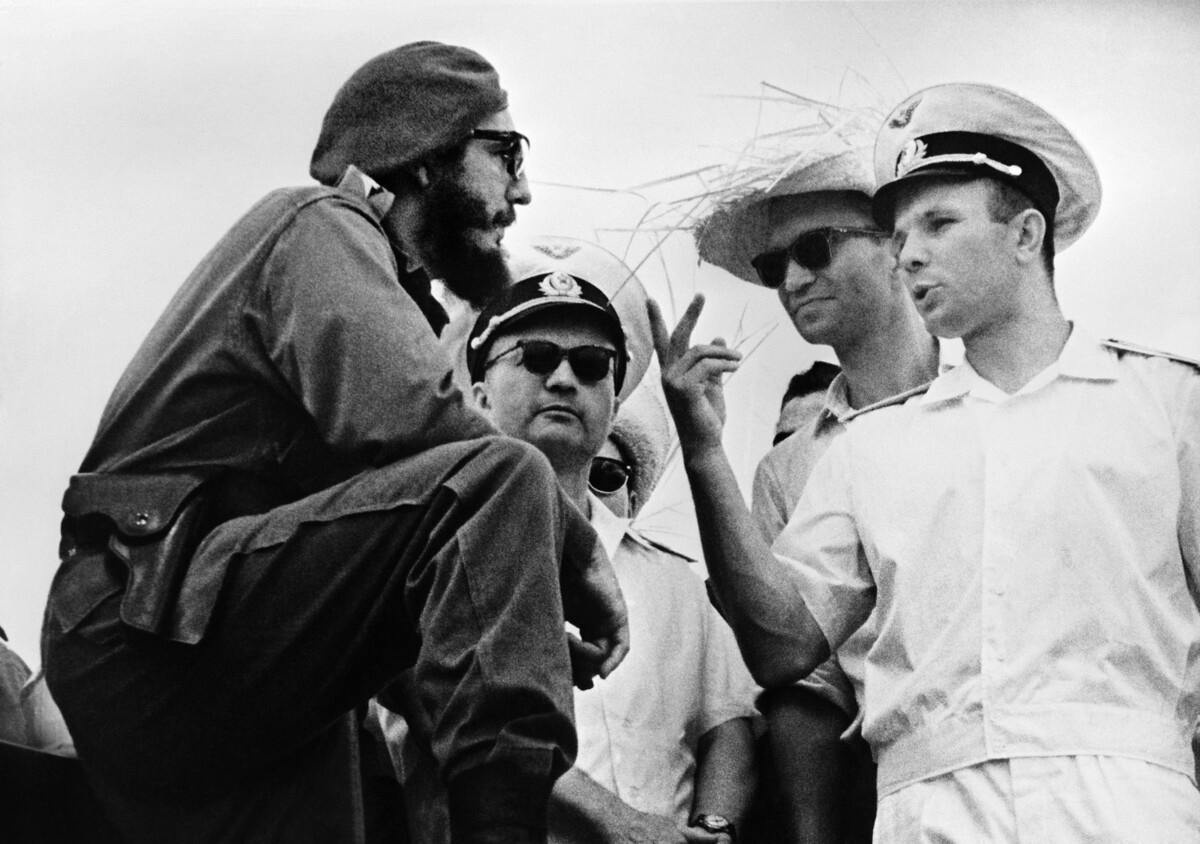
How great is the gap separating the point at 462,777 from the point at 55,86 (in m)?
2.05

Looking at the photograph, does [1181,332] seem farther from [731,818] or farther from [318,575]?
[318,575]

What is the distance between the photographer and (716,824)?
3217mm

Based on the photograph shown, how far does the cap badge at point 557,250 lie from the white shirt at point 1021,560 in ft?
2.04

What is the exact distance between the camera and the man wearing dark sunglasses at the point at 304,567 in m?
2.35

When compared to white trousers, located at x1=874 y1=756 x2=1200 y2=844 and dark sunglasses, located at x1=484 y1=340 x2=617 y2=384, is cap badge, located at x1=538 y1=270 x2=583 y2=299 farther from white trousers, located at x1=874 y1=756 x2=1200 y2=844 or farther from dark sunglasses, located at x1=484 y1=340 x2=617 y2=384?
white trousers, located at x1=874 y1=756 x2=1200 y2=844

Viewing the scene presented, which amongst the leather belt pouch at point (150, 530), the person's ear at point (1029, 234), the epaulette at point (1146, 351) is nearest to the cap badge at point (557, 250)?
the person's ear at point (1029, 234)

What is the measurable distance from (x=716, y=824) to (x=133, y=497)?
1176 mm

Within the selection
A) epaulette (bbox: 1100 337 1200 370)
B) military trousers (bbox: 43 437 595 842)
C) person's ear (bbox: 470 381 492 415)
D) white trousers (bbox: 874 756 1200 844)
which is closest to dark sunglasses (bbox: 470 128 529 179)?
person's ear (bbox: 470 381 492 415)

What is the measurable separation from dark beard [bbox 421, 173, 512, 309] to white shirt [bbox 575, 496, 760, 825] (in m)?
0.50

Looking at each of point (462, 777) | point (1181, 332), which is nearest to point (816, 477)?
point (1181, 332)

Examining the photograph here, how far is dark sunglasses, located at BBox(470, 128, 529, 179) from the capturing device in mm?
3191

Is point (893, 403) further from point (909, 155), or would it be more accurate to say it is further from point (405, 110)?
point (405, 110)

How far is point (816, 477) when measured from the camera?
3482 millimetres

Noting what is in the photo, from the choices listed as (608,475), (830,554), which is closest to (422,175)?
(608,475)
